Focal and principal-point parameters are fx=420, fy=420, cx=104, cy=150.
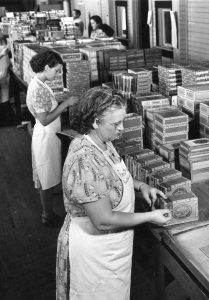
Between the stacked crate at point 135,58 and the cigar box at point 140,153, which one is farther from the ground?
the stacked crate at point 135,58

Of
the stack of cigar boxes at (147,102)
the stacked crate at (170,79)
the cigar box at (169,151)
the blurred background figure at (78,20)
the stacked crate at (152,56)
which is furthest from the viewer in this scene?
the blurred background figure at (78,20)

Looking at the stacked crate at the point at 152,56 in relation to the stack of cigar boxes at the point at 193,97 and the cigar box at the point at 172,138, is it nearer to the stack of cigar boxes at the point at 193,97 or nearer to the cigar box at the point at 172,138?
the stack of cigar boxes at the point at 193,97

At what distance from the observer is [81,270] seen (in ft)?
7.45

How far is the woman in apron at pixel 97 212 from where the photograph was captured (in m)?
2.05

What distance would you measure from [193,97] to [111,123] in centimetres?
164

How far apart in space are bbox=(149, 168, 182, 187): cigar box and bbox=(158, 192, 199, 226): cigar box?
0.72 ft

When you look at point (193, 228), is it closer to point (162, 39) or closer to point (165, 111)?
point (165, 111)

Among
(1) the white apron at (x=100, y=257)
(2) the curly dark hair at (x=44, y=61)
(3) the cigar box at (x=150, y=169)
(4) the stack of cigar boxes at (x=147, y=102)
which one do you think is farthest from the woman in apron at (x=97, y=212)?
(2) the curly dark hair at (x=44, y=61)

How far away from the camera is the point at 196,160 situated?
3.07 metres

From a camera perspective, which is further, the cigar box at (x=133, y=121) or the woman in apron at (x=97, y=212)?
the cigar box at (x=133, y=121)

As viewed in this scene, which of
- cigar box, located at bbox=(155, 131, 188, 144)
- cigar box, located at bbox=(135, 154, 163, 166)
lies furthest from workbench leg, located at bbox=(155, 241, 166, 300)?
cigar box, located at bbox=(155, 131, 188, 144)

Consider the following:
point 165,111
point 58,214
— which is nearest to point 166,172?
point 165,111

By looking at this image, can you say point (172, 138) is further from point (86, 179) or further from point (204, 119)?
point (86, 179)

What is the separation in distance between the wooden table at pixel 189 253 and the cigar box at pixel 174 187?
178 millimetres
